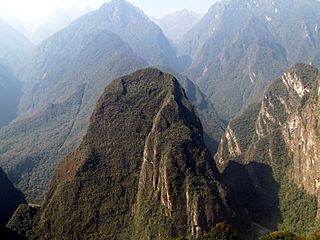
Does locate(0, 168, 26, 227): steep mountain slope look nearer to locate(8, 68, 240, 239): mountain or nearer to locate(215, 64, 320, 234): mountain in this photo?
locate(8, 68, 240, 239): mountain

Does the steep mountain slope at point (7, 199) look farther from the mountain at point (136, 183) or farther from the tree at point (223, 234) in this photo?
the tree at point (223, 234)

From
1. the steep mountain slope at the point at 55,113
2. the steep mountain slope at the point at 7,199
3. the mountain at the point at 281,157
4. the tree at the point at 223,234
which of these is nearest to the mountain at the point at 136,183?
the tree at the point at 223,234

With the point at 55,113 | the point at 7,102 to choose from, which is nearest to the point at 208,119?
the point at 55,113

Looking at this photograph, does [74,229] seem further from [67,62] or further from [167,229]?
[67,62]

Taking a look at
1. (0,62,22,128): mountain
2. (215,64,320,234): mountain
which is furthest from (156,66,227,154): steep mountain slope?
(0,62,22,128): mountain

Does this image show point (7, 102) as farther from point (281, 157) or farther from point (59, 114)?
point (281, 157)

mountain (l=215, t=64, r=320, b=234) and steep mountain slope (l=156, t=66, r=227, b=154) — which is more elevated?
mountain (l=215, t=64, r=320, b=234)
